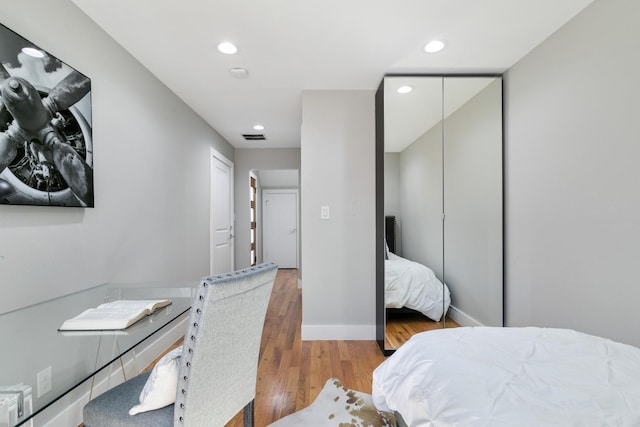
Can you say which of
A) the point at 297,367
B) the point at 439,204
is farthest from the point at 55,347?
the point at 439,204

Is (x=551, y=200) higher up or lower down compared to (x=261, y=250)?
higher up

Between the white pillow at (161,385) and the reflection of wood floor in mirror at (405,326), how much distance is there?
1863mm

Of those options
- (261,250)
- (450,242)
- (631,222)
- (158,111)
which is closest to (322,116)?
(158,111)

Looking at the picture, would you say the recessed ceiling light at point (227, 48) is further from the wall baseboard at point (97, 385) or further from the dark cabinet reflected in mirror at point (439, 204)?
the wall baseboard at point (97, 385)

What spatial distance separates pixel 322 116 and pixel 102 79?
1.68 metres

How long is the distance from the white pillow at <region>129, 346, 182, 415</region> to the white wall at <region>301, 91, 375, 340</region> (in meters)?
1.76

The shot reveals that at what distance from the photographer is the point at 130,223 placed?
2.05 metres

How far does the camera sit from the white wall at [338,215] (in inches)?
106

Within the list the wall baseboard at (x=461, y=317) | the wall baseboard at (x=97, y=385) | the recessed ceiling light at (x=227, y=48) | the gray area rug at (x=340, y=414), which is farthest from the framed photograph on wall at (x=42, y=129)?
the wall baseboard at (x=461, y=317)

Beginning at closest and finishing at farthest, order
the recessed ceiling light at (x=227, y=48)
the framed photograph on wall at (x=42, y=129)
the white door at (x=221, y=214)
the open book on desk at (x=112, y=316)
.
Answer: the open book on desk at (x=112, y=316) → the framed photograph on wall at (x=42, y=129) → the recessed ceiling light at (x=227, y=48) → the white door at (x=221, y=214)

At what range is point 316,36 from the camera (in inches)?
74.1

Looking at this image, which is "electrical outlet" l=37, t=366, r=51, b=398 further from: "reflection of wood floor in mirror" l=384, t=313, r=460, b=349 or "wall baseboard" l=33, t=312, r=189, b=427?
"reflection of wood floor in mirror" l=384, t=313, r=460, b=349

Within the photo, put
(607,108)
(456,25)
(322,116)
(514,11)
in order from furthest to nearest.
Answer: (322,116), (456,25), (514,11), (607,108)

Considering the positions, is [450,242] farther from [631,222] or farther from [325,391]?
[325,391]
